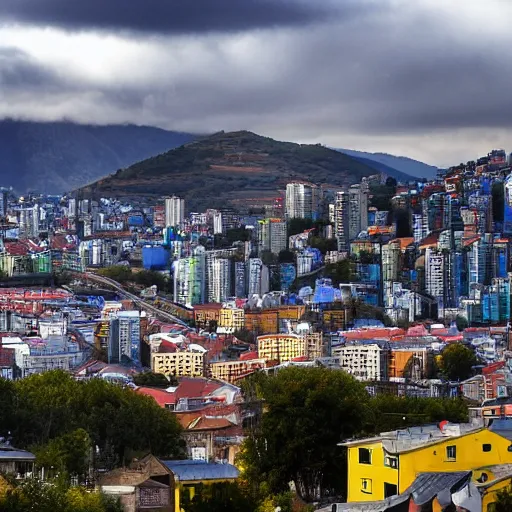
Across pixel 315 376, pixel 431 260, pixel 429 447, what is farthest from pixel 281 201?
pixel 429 447

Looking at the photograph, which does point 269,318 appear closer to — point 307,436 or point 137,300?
point 137,300

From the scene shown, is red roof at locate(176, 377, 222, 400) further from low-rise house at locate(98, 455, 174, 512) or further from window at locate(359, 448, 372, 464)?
window at locate(359, 448, 372, 464)

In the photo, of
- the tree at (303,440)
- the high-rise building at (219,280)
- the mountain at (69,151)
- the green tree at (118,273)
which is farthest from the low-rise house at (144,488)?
the mountain at (69,151)

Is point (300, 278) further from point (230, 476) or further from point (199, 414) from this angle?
point (230, 476)

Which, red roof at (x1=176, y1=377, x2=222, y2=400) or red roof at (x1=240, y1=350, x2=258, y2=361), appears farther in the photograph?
red roof at (x1=240, y1=350, x2=258, y2=361)

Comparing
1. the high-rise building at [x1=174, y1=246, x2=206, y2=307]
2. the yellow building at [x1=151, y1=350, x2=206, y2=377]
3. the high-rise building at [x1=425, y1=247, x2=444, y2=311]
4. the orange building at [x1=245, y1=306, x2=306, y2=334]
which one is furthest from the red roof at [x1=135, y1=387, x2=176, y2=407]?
the high-rise building at [x1=174, y1=246, x2=206, y2=307]
